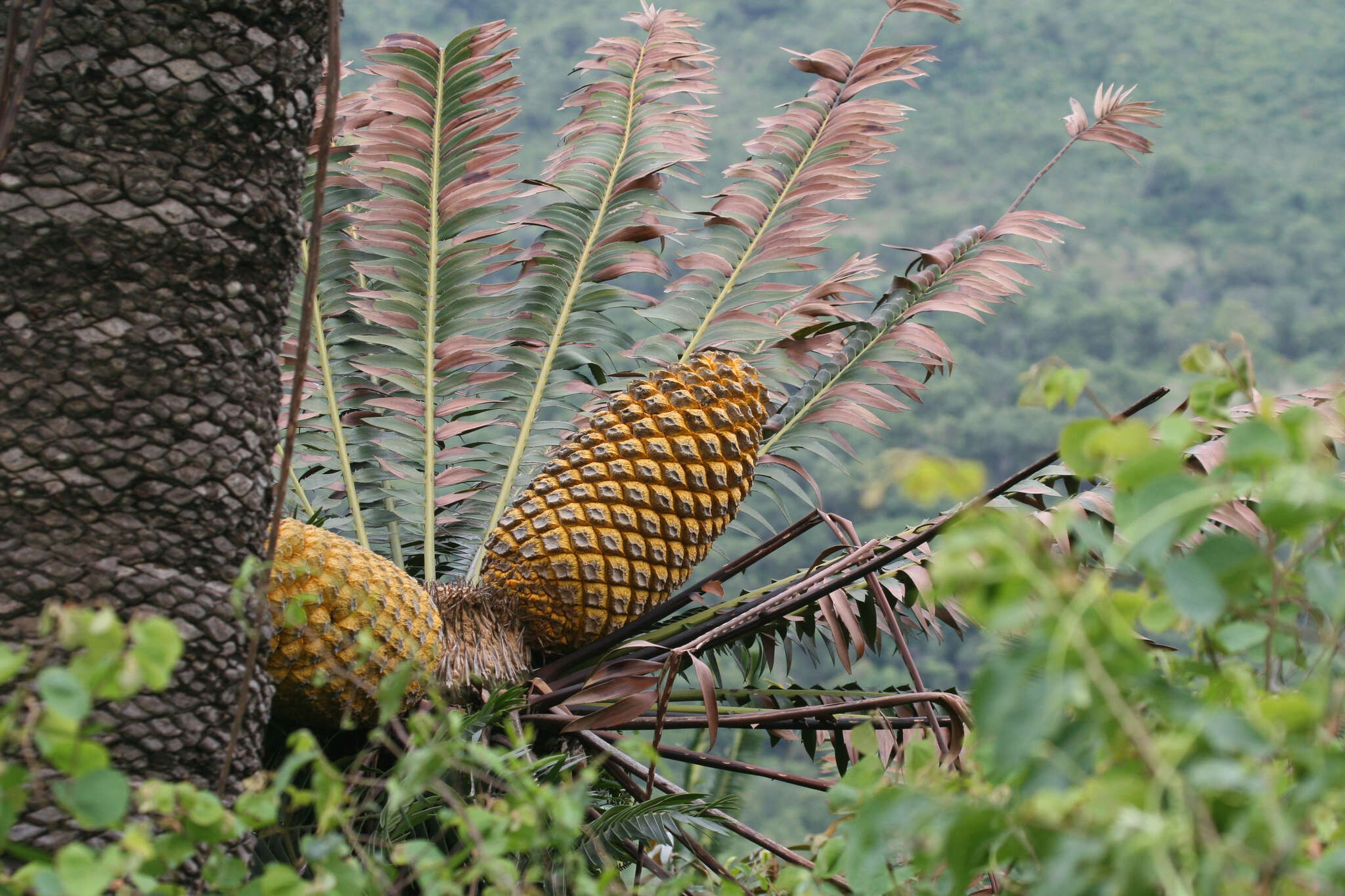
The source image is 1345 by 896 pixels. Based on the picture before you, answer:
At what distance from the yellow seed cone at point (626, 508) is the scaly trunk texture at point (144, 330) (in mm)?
510

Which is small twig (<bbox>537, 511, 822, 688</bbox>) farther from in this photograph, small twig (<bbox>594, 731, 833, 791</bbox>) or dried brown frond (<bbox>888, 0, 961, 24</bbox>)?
dried brown frond (<bbox>888, 0, 961, 24</bbox>)

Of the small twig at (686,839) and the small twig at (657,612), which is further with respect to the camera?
the small twig at (657,612)

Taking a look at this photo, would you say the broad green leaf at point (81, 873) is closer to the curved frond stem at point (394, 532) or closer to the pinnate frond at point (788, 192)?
the curved frond stem at point (394, 532)

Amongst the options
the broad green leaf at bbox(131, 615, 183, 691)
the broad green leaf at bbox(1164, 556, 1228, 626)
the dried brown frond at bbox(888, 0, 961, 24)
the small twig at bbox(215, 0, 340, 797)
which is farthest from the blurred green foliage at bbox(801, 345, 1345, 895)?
the dried brown frond at bbox(888, 0, 961, 24)

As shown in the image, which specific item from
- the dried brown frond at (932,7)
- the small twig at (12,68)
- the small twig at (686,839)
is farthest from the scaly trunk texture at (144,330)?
the dried brown frond at (932,7)

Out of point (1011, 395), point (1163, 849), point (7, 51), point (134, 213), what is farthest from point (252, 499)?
point (1011, 395)

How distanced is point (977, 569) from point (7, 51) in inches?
26.4

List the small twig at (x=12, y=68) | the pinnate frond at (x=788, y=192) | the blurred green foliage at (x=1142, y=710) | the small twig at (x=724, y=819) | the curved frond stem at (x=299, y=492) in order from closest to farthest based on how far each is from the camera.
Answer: the blurred green foliage at (x=1142, y=710)
the small twig at (x=12, y=68)
the small twig at (x=724, y=819)
the curved frond stem at (x=299, y=492)
the pinnate frond at (x=788, y=192)

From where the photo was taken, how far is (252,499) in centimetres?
81

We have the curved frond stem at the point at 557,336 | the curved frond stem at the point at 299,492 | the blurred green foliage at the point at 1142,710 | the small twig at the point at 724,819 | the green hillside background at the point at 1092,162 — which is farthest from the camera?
A: the green hillside background at the point at 1092,162

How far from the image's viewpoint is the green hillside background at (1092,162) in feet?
84.6

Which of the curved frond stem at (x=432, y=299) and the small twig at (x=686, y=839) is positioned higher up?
the curved frond stem at (x=432, y=299)

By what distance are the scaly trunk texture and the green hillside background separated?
22.0 metres

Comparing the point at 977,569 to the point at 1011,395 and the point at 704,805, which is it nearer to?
the point at 704,805
